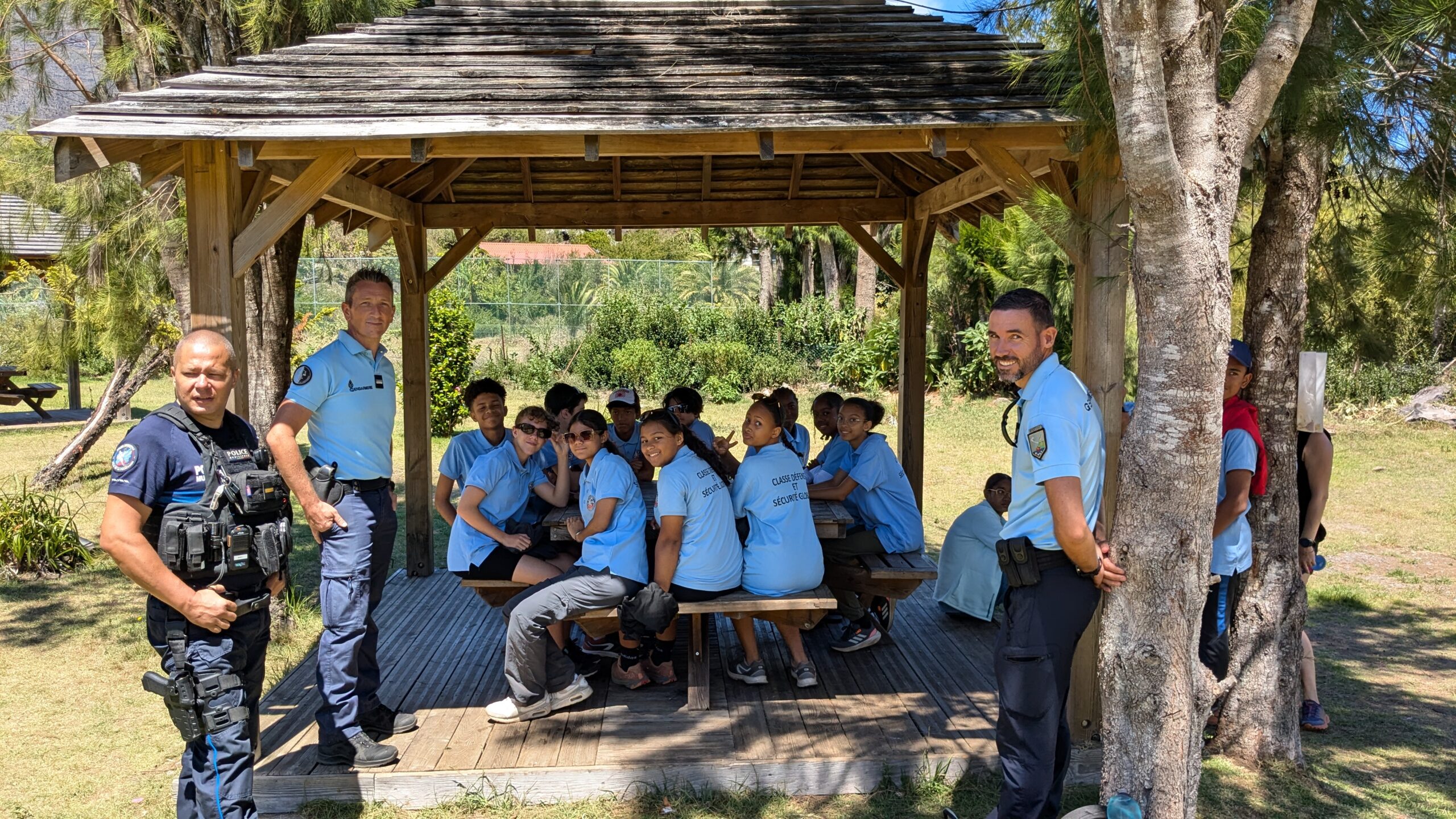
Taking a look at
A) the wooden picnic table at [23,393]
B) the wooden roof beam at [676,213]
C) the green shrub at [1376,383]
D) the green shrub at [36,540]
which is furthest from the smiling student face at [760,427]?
the wooden picnic table at [23,393]

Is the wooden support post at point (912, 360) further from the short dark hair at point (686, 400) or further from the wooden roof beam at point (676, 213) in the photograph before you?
the short dark hair at point (686, 400)

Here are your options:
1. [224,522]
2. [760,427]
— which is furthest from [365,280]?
[760,427]

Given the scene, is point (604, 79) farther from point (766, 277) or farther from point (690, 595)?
point (766, 277)

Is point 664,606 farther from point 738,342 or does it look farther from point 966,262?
point 738,342

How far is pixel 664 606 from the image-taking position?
188 inches

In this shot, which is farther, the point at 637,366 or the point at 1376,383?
the point at 637,366

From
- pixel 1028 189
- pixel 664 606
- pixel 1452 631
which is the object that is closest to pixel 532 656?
pixel 664 606

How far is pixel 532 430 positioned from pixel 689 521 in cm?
105

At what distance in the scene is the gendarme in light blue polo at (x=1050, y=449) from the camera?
10.5ft

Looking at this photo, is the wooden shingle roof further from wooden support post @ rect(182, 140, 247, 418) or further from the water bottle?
the water bottle

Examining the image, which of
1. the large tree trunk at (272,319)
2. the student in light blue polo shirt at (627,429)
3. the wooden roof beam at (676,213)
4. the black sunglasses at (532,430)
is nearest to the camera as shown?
the black sunglasses at (532,430)

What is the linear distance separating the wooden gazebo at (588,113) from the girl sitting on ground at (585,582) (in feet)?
4.43

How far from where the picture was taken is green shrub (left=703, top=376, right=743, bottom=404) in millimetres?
19922

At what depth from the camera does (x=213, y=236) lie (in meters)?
4.64
